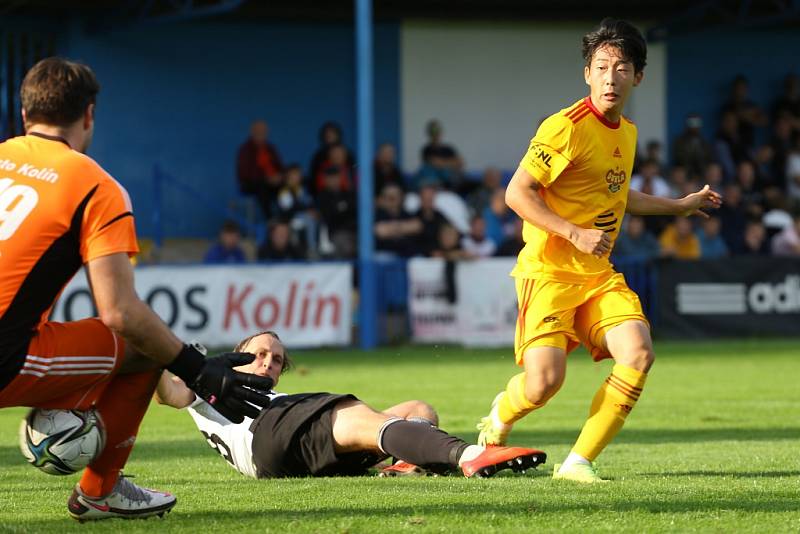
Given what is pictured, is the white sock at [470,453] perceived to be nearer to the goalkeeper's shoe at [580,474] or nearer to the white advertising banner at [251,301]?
the goalkeeper's shoe at [580,474]

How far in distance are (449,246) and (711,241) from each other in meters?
4.59

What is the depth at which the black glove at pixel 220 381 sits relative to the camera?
4922 mm

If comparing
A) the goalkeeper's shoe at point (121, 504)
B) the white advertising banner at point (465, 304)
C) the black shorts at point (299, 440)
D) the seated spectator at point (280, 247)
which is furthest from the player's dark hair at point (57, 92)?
the seated spectator at point (280, 247)

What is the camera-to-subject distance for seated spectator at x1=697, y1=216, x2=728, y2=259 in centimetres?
2075

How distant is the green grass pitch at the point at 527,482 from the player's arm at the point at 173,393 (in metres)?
0.41

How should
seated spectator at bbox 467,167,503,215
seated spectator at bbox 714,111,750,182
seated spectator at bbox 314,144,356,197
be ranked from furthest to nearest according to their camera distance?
seated spectator at bbox 714,111,750,182, seated spectator at bbox 467,167,503,215, seated spectator at bbox 314,144,356,197

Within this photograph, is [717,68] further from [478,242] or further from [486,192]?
[478,242]

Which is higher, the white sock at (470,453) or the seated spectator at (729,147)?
the seated spectator at (729,147)

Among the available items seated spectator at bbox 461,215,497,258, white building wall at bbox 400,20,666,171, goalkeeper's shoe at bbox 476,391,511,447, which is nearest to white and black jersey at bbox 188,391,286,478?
goalkeeper's shoe at bbox 476,391,511,447

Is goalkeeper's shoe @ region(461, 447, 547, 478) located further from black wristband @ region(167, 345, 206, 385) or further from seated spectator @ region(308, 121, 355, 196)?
seated spectator @ region(308, 121, 355, 196)

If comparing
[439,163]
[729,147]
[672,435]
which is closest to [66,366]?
[672,435]

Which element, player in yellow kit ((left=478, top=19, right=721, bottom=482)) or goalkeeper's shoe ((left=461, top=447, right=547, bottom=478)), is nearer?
goalkeeper's shoe ((left=461, top=447, right=547, bottom=478))

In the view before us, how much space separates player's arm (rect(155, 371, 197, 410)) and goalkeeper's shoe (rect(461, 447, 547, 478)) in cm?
134

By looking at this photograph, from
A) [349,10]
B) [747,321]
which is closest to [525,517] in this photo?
[747,321]
